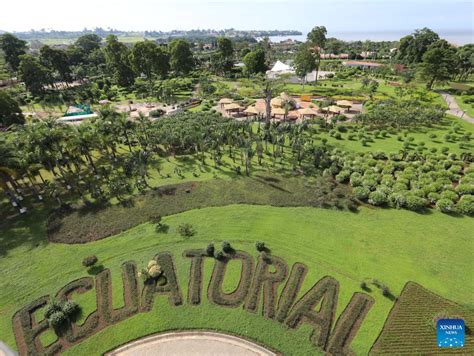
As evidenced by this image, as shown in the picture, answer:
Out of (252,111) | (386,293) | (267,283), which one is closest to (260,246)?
(267,283)

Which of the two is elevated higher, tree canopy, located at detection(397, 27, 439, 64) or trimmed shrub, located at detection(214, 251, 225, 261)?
tree canopy, located at detection(397, 27, 439, 64)

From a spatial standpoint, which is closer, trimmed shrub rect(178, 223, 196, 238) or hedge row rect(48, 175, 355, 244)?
trimmed shrub rect(178, 223, 196, 238)

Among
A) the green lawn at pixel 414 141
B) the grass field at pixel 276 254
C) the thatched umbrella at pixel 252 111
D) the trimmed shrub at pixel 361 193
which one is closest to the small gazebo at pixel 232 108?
the thatched umbrella at pixel 252 111

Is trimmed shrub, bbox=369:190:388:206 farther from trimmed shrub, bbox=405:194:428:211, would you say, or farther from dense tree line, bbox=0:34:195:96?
dense tree line, bbox=0:34:195:96

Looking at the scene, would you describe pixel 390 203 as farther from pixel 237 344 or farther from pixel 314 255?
pixel 237 344

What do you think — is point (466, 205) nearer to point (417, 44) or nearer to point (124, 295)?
point (124, 295)

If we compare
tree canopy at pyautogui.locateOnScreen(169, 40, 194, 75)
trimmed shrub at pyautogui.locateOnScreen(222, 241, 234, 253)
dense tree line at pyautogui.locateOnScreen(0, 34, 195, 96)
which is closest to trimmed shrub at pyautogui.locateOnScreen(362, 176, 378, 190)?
trimmed shrub at pyautogui.locateOnScreen(222, 241, 234, 253)

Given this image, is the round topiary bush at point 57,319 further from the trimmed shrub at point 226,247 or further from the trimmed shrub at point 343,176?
the trimmed shrub at point 343,176
